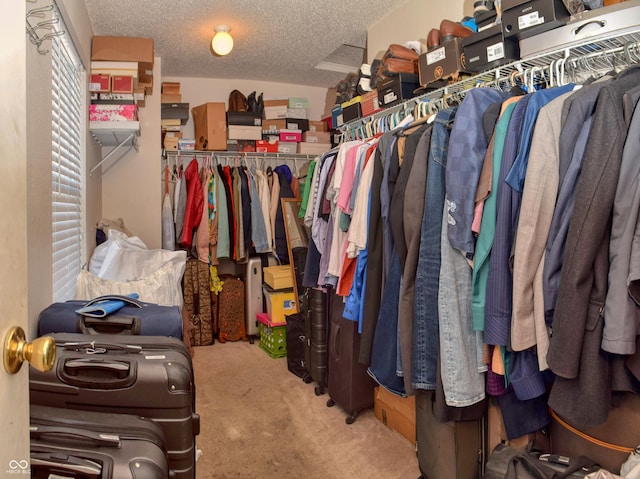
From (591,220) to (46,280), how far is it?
176cm

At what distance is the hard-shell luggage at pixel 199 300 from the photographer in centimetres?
396

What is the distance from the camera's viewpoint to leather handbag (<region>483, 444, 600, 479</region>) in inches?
50.7

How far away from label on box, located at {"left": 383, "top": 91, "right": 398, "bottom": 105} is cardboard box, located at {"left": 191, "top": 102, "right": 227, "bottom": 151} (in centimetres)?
217

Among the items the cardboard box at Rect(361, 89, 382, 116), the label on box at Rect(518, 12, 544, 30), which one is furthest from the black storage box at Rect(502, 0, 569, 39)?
the cardboard box at Rect(361, 89, 382, 116)

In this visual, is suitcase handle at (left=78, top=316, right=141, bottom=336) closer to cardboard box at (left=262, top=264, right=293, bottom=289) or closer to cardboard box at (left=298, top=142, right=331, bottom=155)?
cardboard box at (left=262, top=264, right=293, bottom=289)

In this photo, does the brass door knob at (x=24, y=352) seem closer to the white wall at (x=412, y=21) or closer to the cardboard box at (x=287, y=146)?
the white wall at (x=412, y=21)

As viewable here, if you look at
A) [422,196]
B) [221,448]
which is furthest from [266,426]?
[422,196]

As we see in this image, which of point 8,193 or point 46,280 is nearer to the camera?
point 8,193

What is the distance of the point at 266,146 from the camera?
4387 millimetres

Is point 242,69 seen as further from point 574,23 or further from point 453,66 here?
point 574,23

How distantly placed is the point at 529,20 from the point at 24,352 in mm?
1818

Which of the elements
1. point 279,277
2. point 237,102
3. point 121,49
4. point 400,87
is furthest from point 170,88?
point 400,87

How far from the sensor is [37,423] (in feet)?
3.14

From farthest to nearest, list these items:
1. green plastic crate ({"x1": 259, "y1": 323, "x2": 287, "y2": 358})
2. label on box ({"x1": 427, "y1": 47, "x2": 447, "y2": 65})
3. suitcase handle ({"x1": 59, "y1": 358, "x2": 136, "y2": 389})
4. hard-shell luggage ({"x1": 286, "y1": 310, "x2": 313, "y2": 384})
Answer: green plastic crate ({"x1": 259, "y1": 323, "x2": 287, "y2": 358}), hard-shell luggage ({"x1": 286, "y1": 310, "x2": 313, "y2": 384}), label on box ({"x1": 427, "y1": 47, "x2": 447, "y2": 65}), suitcase handle ({"x1": 59, "y1": 358, "x2": 136, "y2": 389})
